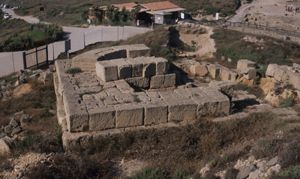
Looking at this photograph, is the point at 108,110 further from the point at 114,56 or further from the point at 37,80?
the point at 37,80

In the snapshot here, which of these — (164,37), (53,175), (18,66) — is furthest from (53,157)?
(164,37)

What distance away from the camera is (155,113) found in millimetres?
11352

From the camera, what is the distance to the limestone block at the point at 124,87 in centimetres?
1287

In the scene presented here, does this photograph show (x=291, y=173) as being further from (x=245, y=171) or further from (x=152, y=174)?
(x=152, y=174)

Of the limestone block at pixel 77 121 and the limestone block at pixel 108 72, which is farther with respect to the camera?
the limestone block at pixel 108 72

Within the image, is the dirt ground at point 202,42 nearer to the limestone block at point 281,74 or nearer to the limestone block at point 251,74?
the limestone block at point 251,74

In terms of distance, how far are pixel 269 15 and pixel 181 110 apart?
144ft

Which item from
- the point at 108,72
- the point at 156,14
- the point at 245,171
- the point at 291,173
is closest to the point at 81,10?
the point at 156,14

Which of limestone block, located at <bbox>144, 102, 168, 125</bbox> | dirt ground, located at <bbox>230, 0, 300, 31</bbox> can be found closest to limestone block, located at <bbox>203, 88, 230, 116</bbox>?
limestone block, located at <bbox>144, 102, 168, 125</bbox>

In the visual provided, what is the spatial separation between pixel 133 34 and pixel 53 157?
81.0 feet

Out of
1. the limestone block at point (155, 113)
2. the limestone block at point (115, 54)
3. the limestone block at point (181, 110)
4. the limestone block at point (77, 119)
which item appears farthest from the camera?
the limestone block at point (115, 54)

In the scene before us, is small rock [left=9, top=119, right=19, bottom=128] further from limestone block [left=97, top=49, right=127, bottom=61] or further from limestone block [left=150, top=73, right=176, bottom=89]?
limestone block [left=97, top=49, right=127, bottom=61]

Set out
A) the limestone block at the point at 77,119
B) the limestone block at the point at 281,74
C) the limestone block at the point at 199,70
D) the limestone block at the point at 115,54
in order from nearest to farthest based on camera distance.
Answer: the limestone block at the point at 77,119
the limestone block at the point at 115,54
the limestone block at the point at 281,74
the limestone block at the point at 199,70

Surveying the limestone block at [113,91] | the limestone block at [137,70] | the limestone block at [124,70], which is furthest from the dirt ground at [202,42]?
the limestone block at [113,91]
